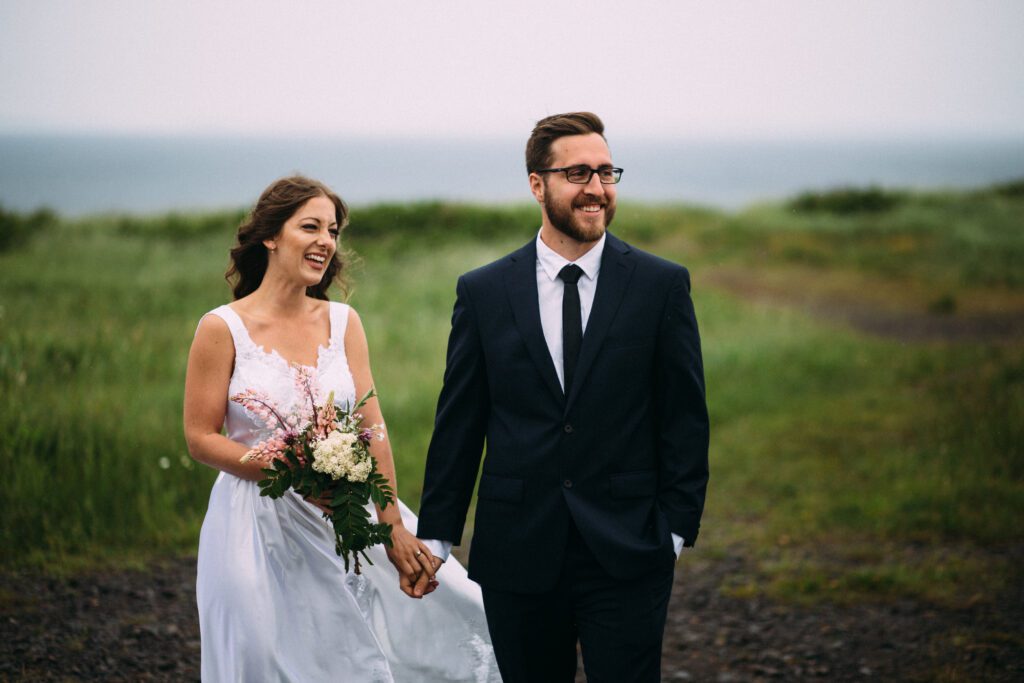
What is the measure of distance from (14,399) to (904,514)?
7737mm

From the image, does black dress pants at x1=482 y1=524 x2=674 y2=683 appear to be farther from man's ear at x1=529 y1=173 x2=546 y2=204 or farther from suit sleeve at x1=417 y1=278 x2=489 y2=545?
man's ear at x1=529 y1=173 x2=546 y2=204

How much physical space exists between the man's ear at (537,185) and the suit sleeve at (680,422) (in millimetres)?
581

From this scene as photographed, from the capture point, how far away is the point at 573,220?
3510 mm

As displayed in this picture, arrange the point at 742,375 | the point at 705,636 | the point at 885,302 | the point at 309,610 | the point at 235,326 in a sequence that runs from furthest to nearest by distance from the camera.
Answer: the point at 885,302, the point at 742,375, the point at 705,636, the point at 235,326, the point at 309,610

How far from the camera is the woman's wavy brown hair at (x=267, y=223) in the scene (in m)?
4.37

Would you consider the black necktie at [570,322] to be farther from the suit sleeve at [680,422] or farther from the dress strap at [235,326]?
the dress strap at [235,326]

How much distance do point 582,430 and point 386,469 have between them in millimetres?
1259

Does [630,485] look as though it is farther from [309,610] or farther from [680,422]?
[309,610]

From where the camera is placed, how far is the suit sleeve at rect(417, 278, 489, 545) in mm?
3656

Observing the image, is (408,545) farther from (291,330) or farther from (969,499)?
(969,499)

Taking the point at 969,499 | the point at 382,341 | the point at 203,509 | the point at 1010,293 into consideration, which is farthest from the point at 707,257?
the point at 203,509

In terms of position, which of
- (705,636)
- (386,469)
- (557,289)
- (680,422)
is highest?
(557,289)

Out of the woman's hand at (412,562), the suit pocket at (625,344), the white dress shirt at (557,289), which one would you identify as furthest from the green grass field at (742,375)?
the suit pocket at (625,344)

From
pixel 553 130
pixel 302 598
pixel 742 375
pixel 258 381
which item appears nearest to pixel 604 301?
pixel 553 130
